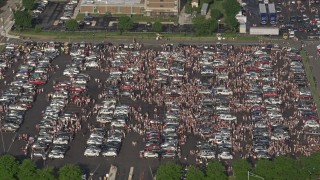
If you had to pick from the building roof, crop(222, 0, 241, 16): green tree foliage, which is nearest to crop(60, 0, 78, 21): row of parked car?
the building roof

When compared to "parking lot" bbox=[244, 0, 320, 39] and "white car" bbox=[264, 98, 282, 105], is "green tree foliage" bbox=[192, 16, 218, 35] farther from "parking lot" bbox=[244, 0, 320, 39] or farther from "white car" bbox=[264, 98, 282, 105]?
"white car" bbox=[264, 98, 282, 105]

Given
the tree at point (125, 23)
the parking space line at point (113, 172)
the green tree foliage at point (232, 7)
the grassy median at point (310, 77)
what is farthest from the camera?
the green tree foliage at point (232, 7)

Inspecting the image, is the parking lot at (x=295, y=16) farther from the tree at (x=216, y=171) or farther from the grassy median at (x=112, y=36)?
the tree at (x=216, y=171)

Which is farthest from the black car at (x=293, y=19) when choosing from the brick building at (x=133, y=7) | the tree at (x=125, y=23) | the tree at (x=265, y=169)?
the tree at (x=265, y=169)

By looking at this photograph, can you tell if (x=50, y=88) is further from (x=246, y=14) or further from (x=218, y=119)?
(x=246, y=14)

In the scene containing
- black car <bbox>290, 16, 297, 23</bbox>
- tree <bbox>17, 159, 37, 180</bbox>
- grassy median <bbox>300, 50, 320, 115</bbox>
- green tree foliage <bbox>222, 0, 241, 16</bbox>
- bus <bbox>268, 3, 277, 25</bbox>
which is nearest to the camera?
tree <bbox>17, 159, 37, 180</bbox>

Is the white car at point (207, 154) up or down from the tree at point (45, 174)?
up

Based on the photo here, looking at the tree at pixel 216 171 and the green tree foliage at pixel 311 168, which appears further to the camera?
the green tree foliage at pixel 311 168
